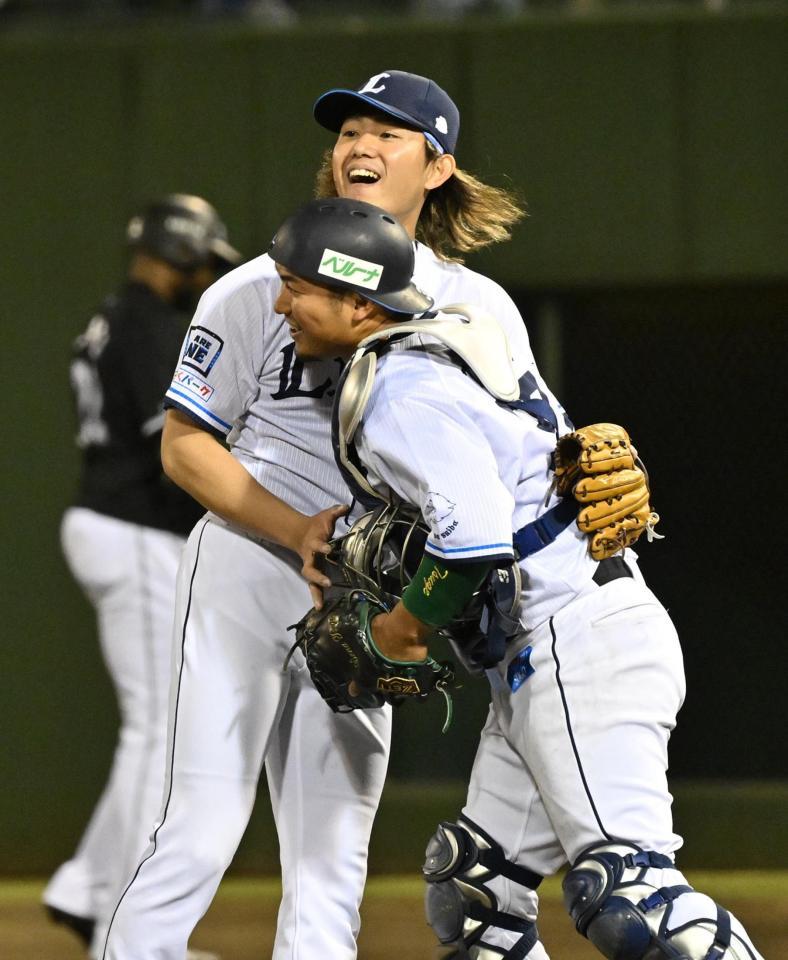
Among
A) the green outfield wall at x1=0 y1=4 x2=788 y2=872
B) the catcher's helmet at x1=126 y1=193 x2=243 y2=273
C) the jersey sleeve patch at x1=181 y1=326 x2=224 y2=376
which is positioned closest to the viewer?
the jersey sleeve patch at x1=181 y1=326 x2=224 y2=376

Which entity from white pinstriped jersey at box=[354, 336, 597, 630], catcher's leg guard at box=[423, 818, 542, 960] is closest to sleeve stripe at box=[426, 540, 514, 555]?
white pinstriped jersey at box=[354, 336, 597, 630]

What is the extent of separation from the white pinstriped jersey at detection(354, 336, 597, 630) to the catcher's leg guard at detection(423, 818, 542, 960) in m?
0.43

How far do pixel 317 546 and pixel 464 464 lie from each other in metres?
0.45

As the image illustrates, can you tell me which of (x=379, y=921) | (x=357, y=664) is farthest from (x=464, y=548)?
(x=379, y=921)

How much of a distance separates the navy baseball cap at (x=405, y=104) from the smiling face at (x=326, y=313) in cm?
48

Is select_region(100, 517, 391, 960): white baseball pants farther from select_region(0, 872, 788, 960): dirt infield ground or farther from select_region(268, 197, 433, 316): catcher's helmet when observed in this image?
select_region(0, 872, 788, 960): dirt infield ground

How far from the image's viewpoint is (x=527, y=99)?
5.06m

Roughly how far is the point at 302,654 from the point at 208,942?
1.72m

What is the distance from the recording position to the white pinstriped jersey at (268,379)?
2668 mm

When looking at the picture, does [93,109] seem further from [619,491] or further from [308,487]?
[619,491]

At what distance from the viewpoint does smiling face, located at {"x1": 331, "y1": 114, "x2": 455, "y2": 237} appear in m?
2.72

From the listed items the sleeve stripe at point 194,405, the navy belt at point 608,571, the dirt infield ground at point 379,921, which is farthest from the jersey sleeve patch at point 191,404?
the dirt infield ground at point 379,921


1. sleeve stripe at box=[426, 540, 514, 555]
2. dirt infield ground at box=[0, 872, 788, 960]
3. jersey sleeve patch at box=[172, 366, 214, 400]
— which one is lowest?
dirt infield ground at box=[0, 872, 788, 960]

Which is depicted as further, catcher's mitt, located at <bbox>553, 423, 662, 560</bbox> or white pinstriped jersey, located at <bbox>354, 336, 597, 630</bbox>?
catcher's mitt, located at <bbox>553, 423, 662, 560</bbox>
